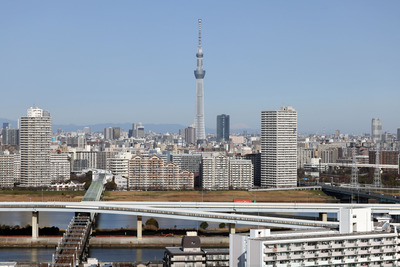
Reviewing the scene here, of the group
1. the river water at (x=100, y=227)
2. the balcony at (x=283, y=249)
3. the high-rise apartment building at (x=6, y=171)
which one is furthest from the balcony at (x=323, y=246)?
the high-rise apartment building at (x=6, y=171)

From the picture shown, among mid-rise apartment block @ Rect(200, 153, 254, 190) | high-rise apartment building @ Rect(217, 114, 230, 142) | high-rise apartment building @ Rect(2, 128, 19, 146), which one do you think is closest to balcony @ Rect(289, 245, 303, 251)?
mid-rise apartment block @ Rect(200, 153, 254, 190)

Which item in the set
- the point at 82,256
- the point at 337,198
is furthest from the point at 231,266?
the point at 337,198

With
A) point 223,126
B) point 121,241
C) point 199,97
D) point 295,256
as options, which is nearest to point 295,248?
point 295,256

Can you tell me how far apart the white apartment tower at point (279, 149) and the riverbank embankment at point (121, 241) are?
1604 cm

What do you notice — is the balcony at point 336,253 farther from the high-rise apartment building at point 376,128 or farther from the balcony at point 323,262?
the high-rise apartment building at point 376,128

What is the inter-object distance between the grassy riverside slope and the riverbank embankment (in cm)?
849

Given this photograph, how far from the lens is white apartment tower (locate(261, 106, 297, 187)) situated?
3312 cm

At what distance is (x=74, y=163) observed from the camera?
147 feet

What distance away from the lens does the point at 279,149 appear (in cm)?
3338

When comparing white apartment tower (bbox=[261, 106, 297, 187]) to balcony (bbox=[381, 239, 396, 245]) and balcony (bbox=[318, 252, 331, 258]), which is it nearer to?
balcony (bbox=[381, 239, 396, 245])

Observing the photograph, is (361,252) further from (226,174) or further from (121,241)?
(226,174)

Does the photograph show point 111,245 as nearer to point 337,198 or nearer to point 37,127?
point 337,198

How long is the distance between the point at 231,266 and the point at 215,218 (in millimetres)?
7785

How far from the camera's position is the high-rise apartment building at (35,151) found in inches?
1266
